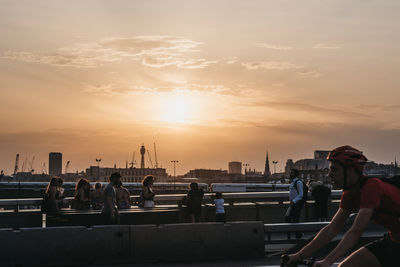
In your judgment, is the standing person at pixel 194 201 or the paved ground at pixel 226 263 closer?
the paved ground at pixel 226 263

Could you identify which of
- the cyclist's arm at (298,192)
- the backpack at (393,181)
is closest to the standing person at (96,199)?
the cyclist's arm at (298,192)

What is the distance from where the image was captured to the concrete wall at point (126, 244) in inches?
534

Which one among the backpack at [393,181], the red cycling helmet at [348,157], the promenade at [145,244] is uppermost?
the red cycling helmet at [348,157]

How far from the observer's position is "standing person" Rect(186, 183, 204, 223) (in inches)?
736

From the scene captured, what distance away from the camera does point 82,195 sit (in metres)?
18.6

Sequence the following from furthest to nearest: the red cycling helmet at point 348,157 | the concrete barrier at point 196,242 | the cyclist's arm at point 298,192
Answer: the cyclist's arm at point 298,192
the concrete barrier at point 196,242
the red cycling helmet at point 348,157

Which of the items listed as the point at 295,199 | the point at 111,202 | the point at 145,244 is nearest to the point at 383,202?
the point at 145,244

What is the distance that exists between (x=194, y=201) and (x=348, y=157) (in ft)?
45.0

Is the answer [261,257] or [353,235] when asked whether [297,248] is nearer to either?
[261,257]

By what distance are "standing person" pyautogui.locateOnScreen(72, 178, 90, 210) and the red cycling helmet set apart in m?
14.0

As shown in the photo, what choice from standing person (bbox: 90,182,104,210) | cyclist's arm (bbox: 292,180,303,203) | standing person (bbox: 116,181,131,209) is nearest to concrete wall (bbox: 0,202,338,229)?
standing person (bbox: 116,181,131,209)

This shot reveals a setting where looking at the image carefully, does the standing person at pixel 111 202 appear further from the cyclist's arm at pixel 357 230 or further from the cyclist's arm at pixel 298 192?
the cyclist's arm at pixel 357 230

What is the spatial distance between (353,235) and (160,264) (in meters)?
8.93

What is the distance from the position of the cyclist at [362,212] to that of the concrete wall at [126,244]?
29.1 feet
